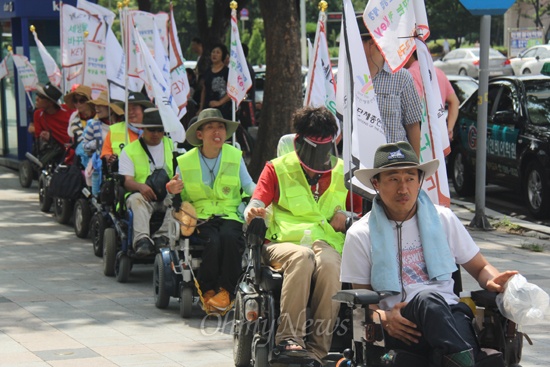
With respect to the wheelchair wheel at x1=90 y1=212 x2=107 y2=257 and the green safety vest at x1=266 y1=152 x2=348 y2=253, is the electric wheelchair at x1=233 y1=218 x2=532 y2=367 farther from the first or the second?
the wheelchair wheel at x1=90 y1=212 x2=107 y2=257

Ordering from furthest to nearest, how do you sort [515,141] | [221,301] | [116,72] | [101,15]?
[101,15], [515,141], [116,72], [221,301]

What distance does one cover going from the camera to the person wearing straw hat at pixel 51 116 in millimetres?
15367

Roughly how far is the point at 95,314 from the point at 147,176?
1.83 m

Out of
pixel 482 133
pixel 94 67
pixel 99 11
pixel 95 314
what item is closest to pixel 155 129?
pixel 95 314

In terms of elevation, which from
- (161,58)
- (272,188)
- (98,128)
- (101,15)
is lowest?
(272,188)

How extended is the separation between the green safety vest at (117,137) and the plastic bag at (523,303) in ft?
22.0

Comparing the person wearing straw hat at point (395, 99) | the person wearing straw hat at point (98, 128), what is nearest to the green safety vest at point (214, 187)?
the person wearing straw hat at point (395, 99)

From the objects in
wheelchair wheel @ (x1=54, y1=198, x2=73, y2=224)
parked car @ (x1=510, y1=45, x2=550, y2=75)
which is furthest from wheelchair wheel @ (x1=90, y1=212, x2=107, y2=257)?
parked car @ (x1=510, y1=45, x2=550, y2=75)

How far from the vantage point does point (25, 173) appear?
16922 millimetres

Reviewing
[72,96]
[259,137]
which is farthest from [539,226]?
[72,96]

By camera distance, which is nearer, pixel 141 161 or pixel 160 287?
pixel 160 287

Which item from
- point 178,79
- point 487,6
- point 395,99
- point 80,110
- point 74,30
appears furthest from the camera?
point 74,30

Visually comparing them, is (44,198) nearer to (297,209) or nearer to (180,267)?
(180,267)

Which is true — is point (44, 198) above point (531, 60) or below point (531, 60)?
below
